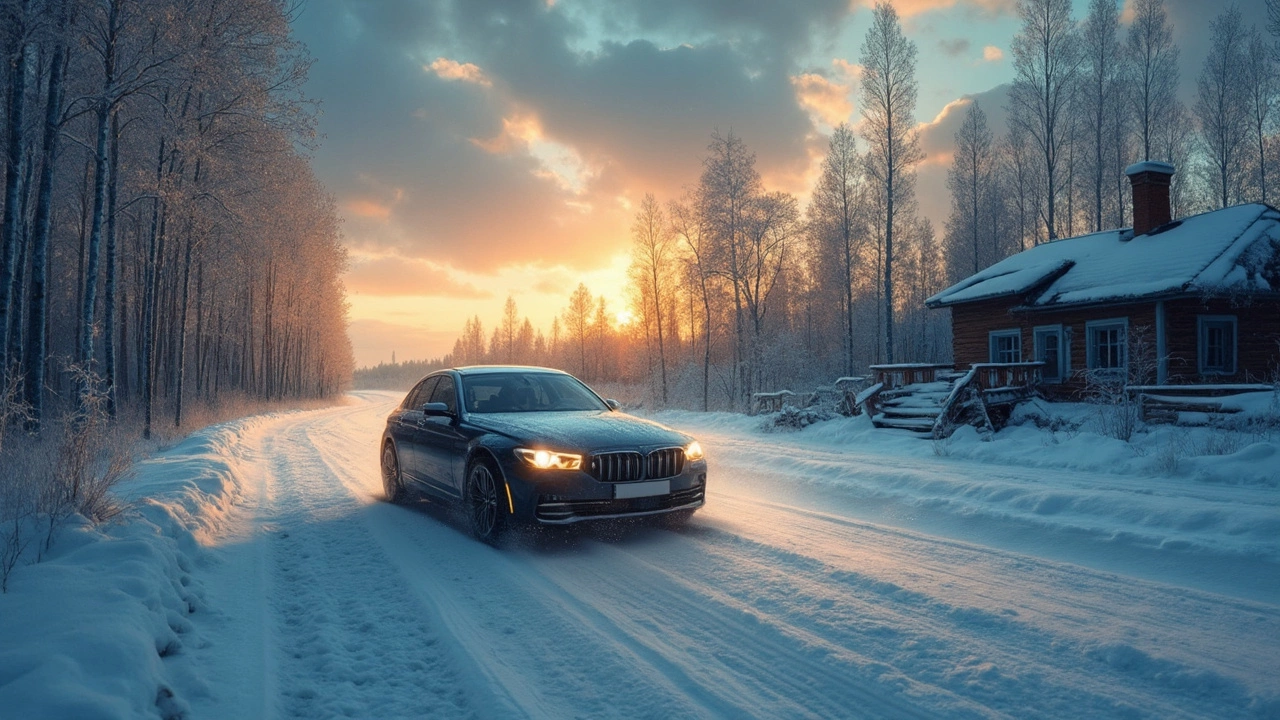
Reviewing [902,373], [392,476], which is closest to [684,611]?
[392,476]

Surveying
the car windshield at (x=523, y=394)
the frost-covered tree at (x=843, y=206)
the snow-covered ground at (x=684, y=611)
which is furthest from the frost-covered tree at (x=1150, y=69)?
the car windshield at (x=523, y=394)

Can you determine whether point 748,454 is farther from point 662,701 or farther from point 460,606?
point 662,701

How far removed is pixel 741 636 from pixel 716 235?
30.3 meters

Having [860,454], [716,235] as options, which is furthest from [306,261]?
[860,454]

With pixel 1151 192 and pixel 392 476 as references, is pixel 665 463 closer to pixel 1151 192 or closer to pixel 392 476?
pixel 392 476

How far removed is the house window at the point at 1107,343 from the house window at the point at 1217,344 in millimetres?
1592

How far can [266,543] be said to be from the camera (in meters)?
6.27

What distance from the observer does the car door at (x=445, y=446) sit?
689 centimetres

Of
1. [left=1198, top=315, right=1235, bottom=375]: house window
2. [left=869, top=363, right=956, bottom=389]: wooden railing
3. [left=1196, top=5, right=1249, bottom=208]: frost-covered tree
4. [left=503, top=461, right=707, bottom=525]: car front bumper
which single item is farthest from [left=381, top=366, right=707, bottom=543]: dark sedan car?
[left=1196, top=5, right=1249, bottom=208]: frost-covered tree

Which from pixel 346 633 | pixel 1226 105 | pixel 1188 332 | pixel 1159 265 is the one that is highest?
pixel 1226 105

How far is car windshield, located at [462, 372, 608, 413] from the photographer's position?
743 centimetres

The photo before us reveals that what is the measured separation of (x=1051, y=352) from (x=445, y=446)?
19.0 m

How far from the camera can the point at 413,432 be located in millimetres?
8070

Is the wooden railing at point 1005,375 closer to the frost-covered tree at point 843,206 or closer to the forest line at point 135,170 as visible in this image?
the forest line at point 135,170
